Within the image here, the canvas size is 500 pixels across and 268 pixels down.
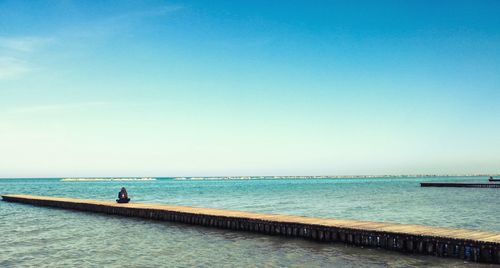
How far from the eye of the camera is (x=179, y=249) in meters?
19.9

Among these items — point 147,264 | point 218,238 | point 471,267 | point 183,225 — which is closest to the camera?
point 471,267

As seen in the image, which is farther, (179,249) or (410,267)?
(179,249)

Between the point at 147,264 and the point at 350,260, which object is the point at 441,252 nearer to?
the point at 350,260

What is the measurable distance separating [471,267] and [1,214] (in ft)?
116

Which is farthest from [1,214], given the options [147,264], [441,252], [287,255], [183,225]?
[441,252]

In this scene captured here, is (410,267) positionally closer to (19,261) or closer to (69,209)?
(19,261)

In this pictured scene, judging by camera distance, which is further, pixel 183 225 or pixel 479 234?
pixel 183 225

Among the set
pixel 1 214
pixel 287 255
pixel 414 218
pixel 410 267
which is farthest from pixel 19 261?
pixel 414 218

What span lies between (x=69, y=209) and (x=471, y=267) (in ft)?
113

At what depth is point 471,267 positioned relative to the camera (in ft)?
50.3

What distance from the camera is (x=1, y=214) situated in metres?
37.5

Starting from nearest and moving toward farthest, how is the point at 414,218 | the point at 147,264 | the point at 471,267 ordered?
the point at 471,267, the point at 147,264, the point at 414,218

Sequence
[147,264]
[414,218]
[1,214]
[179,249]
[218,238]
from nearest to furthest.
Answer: [147,264], [179,249], [218,238], [414,218], [1,214]

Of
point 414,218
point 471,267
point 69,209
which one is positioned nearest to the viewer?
point 471,267
